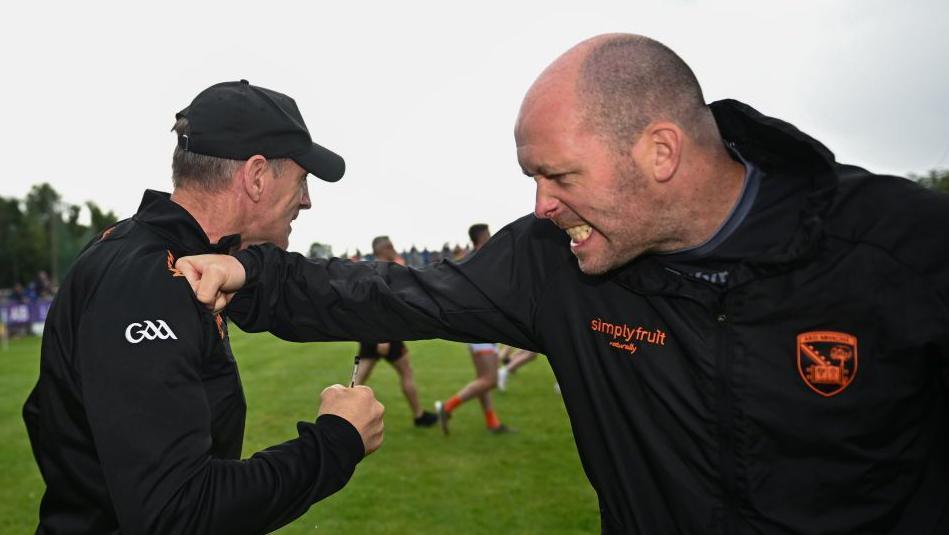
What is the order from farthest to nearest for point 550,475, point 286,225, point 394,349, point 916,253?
point 394,349 < point 550,475 < point 286,225 < point 916,253

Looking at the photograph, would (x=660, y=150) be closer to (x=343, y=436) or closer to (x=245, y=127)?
(x=343, y=436)

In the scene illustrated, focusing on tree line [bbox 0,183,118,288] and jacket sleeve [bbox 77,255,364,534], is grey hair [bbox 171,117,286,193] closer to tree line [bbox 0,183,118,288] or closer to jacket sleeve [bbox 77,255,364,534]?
jacket sleeve [bbox 77,255,364,534]

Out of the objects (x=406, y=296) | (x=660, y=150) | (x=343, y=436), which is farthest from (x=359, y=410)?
(x=660, y=150)

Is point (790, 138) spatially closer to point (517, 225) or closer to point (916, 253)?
point (916, 253)

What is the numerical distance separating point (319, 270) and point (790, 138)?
1814 millimetres

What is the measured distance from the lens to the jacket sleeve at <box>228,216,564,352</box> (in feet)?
9.60

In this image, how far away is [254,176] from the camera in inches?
116

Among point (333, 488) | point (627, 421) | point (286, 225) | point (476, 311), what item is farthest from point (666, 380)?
point (286, 225)

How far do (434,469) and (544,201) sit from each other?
20.9 feet

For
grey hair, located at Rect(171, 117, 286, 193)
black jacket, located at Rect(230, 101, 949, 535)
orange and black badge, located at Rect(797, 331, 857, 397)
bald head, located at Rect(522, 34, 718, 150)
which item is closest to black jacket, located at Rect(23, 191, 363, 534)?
grey hair, located at Rect(171, 117, 286, 193)

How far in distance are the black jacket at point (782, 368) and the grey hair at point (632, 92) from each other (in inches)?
6.1

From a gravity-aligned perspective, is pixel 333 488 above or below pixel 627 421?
below

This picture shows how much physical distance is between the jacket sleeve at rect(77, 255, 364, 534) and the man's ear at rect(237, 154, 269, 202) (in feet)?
2.02

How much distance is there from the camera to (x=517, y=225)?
3092mm
